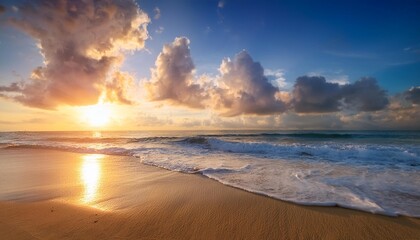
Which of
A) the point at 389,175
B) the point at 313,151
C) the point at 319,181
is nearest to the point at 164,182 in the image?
the point at 319,181

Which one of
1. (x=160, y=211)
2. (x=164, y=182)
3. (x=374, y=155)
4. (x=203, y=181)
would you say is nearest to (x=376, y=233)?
(x=160, y=211)

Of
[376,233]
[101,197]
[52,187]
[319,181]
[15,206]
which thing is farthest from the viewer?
[319,181]

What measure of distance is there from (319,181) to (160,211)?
4.78 meters

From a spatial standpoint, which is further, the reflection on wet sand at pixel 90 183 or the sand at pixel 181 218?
the reflection on wet sand at pixel 90 183

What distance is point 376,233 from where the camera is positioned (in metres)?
3.50

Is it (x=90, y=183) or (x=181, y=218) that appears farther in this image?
(x=90, y=183)

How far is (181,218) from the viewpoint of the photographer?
4.00 metres

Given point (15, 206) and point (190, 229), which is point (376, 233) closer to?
point (190, 229)

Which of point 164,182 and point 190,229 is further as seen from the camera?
point 164,182

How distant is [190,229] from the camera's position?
3582 mm

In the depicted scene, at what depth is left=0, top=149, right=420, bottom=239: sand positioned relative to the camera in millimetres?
3402

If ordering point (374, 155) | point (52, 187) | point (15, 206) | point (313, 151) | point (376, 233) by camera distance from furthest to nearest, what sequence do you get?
point (313, 151) < point (374, 155) < point (52, 187) < point (15, 206) < point (376, 233)

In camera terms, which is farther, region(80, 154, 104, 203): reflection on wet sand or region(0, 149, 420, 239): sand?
region(80, 154, 104, 203): reflection on wet sand

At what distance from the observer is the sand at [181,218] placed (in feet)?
11.2
